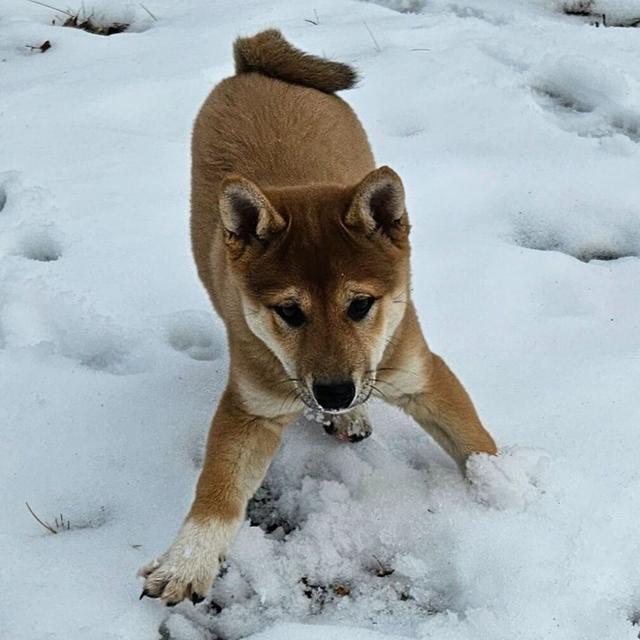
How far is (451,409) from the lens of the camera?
10.3 ft

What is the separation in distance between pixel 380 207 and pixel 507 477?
870 mm

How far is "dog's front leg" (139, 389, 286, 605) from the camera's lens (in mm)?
2738

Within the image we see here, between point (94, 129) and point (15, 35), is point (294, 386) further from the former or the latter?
point (15, 35)

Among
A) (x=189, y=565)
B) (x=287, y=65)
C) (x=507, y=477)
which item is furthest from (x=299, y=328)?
(x=287, y=65)

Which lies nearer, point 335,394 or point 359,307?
point 335,394

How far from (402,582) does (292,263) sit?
90cm

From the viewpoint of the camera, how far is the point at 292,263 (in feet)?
9.23

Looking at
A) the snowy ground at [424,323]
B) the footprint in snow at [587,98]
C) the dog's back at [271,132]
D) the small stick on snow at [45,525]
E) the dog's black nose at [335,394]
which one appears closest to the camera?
the dog's black nose at [335,394]

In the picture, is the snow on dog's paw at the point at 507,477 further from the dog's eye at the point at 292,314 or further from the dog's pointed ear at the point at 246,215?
the dog's pointed ear at the point at 246,215

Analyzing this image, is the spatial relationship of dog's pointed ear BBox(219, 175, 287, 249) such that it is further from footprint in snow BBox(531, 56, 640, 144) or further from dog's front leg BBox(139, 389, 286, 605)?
footprint in snow BBox(531, 56, 640, 144)

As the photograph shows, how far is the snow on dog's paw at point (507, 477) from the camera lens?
120 inches

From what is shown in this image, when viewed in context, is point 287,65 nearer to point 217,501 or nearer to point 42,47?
point 217,501

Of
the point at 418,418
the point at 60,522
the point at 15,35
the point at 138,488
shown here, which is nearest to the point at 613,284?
the point at 418,418

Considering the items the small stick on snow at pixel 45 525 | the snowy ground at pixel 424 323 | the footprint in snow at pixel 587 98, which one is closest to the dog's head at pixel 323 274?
the snowy ground at pixel 424 323
